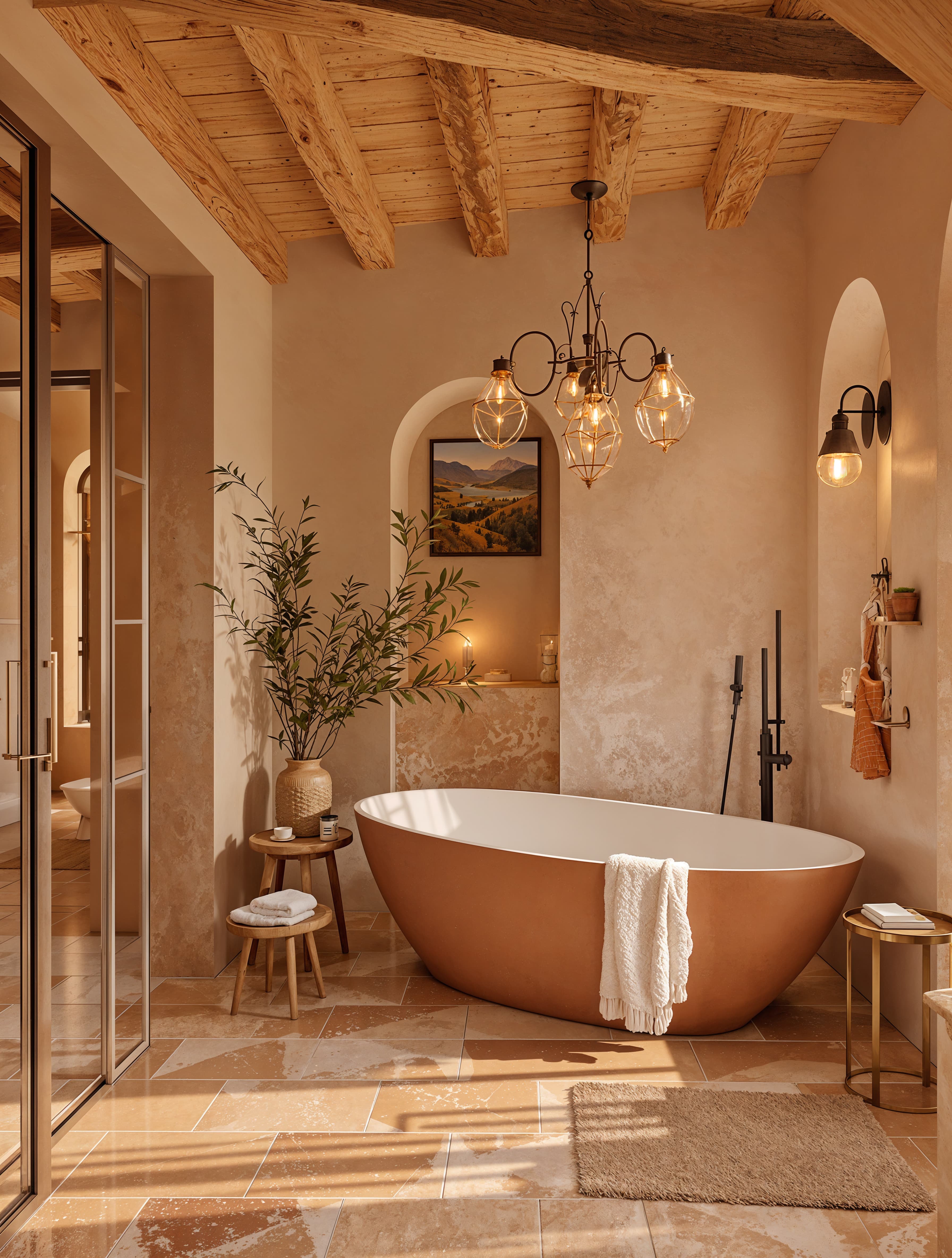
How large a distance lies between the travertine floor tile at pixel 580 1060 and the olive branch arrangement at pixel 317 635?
1588 millimetres

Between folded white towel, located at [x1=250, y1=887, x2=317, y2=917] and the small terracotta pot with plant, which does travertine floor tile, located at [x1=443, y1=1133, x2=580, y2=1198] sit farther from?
the small terracotta pot with plant

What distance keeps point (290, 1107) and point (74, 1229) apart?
0.68m

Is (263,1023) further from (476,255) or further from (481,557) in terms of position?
(476,255)

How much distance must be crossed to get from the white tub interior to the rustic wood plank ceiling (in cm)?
252

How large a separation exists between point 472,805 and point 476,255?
8.74ft

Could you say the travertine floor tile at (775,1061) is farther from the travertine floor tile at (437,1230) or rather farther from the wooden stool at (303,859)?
the wooden stool at (303,859)

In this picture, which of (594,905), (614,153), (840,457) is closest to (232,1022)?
(594,905)

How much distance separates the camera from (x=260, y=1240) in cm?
210

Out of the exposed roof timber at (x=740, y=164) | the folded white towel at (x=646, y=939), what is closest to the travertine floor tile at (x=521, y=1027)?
the folded white towel at (x=646, y=939)

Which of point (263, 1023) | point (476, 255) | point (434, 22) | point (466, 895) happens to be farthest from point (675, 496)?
point (263, 1023)

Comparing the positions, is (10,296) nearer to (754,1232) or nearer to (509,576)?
(754,1232)

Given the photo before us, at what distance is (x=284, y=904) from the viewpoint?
3.38m

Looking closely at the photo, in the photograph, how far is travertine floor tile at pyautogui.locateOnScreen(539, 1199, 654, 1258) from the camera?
6.75 ft

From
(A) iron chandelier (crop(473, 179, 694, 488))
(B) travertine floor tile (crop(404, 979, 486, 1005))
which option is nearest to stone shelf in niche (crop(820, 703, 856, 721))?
(A) iron chandelier (crop(473, 179, 694, 488))
